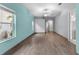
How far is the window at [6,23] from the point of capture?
342 centimetres

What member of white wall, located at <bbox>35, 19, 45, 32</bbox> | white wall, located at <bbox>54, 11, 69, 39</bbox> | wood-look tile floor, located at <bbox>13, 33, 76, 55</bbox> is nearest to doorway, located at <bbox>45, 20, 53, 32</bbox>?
white wall, located at <bbox>35, 19, 45, 32</bbox>

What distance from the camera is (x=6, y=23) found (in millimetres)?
3793

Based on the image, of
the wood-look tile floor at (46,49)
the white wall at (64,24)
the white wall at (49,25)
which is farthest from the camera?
the white wall at (49,25)

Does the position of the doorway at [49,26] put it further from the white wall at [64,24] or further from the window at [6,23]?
the window at [6,23]

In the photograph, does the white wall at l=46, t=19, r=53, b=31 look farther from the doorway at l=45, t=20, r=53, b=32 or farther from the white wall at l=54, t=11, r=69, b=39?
the white wall at l=54, t=11, r=69, b=39

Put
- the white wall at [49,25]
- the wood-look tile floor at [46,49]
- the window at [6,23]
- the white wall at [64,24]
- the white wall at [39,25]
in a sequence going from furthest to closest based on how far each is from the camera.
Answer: the white wall at [49,25], the white wall at [39,25], the white wall at [64,24], the wood-look tile floor at [46,49], the window at [6,23]

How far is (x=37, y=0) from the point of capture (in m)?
1.80

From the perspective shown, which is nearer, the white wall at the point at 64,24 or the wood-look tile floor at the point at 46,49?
the wood-look tile floor at the point at 46,49

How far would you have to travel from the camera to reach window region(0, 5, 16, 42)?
11.2ft

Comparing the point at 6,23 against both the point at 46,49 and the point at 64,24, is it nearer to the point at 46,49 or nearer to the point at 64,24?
the point at 46,49

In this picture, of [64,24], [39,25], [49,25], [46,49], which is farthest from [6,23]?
[49,25]

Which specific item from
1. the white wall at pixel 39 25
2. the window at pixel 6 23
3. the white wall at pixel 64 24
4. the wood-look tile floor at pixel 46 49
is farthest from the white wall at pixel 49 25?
the window at pixel 6 23
